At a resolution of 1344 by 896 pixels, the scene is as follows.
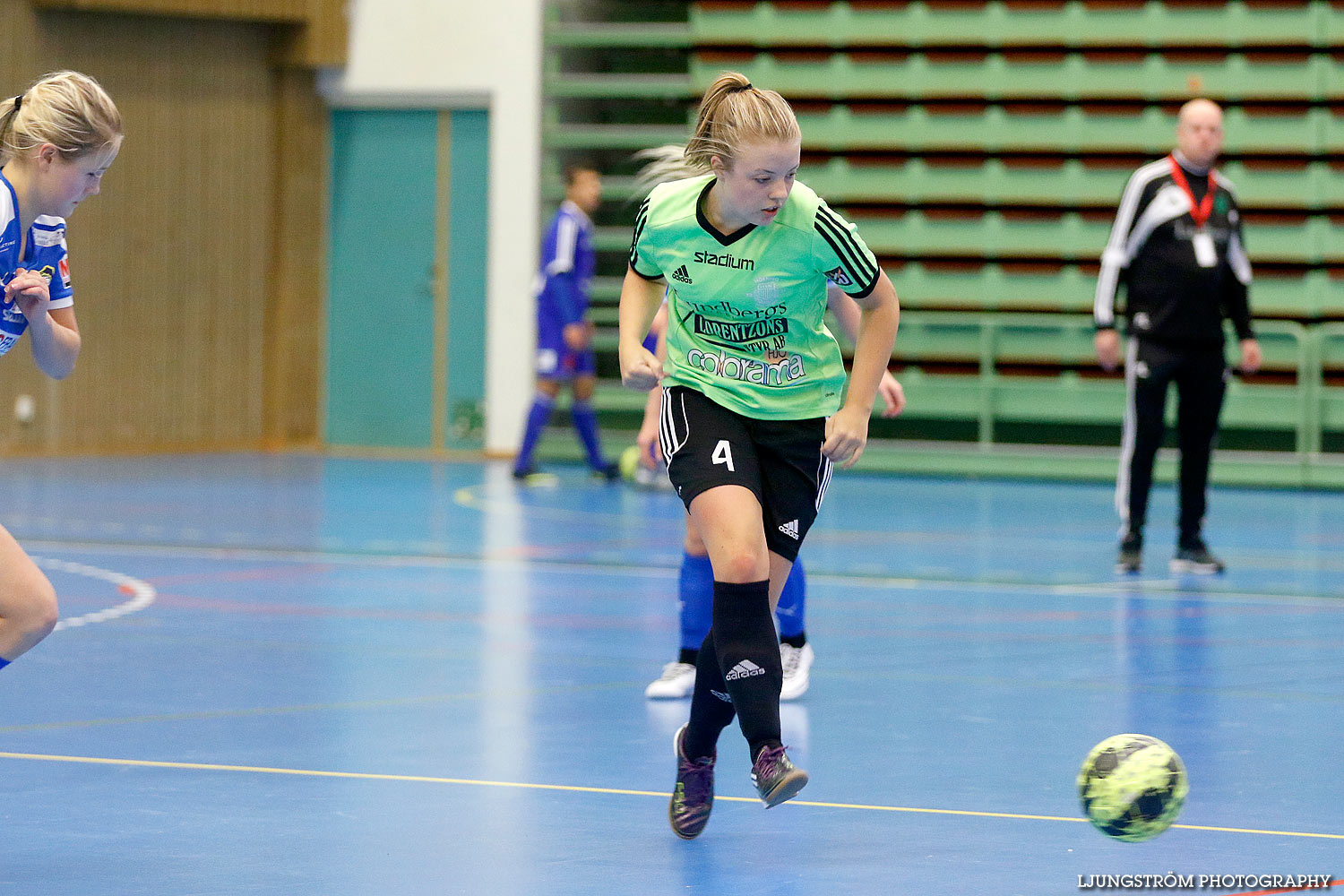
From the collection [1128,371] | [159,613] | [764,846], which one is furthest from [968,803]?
[1128,371]

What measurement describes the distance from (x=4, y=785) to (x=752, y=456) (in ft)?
6.20

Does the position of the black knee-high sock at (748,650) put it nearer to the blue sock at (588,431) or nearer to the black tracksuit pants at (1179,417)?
the black tracksuit pants at (1179,417)

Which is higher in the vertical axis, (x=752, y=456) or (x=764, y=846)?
(x=752, y=456)

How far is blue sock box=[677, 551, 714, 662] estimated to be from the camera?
5672 mm

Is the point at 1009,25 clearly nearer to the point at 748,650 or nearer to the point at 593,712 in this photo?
the point at 593,712

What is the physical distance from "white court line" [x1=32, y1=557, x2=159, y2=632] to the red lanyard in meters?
4.83

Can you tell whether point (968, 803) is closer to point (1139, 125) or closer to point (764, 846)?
point (764, 846)

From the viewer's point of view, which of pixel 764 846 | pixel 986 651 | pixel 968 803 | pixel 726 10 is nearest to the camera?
pixel 764 846

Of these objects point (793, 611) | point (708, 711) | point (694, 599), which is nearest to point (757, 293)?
point (708, 711)

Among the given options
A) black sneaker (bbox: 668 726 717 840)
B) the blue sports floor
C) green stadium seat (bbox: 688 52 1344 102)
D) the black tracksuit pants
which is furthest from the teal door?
black sneaker (bbox: 668 726 717 840)

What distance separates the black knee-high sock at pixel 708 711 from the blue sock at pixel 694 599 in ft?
4.55

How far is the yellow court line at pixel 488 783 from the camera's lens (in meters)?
4.30

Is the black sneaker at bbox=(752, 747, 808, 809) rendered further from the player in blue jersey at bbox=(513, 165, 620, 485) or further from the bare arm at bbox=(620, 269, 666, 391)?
the player in blue jersey at bbox=(513, 165, 620, 485)

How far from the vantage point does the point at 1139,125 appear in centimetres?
1515
